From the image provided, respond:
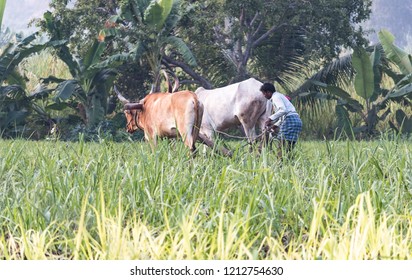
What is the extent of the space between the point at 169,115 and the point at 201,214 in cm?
511

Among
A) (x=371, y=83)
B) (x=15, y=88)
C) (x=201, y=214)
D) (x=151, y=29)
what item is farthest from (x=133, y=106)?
(x=15, y=88)

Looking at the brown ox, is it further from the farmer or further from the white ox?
the white ox

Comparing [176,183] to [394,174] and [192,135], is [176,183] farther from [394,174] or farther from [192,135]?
[192,135]

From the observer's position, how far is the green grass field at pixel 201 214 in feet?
16.3

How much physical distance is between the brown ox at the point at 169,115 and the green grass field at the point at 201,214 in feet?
8.38

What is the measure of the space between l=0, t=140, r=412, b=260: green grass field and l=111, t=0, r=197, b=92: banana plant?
40.3ft

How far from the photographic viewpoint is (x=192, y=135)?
1053 centimetres

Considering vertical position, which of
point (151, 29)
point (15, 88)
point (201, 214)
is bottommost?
point (201, 214)

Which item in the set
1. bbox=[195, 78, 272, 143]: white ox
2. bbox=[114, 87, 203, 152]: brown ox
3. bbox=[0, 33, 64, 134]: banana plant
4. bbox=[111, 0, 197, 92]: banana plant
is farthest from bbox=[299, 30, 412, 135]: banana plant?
bbox=[114, 87, 203, 152]: brown ox

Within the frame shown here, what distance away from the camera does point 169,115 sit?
10.9 m

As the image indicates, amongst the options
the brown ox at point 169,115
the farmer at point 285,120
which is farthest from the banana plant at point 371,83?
the farmer at point 285,120

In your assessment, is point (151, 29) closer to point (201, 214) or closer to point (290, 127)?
point (290, 127)

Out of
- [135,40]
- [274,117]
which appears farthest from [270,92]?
[135,40]

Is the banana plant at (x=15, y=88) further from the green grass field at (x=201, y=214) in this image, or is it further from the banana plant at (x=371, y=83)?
the green grass field at (x=201, y=214)
